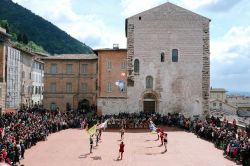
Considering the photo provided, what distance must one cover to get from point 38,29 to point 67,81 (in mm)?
91764

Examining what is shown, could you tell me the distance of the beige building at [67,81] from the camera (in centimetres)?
5931

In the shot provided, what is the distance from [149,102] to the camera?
48.4 metres

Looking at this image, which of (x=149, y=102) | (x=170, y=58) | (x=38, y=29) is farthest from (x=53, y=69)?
(x=38, y=29)

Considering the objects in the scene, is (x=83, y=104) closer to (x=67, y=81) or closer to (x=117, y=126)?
(x=67, y=81)

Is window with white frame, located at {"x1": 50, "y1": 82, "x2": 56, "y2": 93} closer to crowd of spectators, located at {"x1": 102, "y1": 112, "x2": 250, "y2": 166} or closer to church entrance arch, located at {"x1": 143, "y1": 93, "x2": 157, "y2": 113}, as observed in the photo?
crowd of spectators, located at {"x1": 102, "y1": 112, "x2": 250, "y2": 166}

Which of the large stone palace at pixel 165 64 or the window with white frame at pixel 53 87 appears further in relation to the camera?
the window with white frame at pixel 53 87

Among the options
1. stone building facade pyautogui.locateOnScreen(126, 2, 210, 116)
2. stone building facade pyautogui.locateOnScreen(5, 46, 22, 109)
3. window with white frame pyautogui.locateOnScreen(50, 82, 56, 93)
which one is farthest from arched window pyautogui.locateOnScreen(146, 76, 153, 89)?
window with white frame pyautogui.locateOnScreen(50, 82, 56, 93)

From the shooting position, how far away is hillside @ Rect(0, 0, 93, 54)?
139625 mm

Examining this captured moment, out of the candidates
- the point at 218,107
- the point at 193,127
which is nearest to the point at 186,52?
the point at 193,127

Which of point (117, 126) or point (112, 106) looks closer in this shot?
point (117, 126)

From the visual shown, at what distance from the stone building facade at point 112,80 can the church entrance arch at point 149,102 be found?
7.60 ft

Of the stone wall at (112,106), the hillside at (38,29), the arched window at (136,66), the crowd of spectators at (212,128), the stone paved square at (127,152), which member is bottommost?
the stone paved square at (127,152)

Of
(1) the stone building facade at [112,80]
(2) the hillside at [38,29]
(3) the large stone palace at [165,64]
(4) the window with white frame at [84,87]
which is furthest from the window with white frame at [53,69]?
(2) the hillside at [38,29]

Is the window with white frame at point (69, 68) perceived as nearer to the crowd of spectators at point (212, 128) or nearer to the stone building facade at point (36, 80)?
the stone building facade at point (36, 80)
